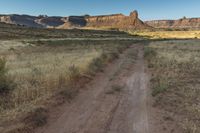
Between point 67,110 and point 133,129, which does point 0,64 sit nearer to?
point 67,110

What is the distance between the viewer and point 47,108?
921 centimetres

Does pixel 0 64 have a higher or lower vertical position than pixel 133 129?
higher

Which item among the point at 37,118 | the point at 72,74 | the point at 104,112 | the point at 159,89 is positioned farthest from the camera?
the point at 72,74

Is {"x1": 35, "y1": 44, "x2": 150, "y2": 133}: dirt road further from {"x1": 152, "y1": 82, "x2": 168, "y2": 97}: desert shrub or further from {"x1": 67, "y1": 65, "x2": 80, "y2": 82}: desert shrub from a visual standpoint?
{"x1": 67, "y1": 65, "x2": 80, "y2": 82}: desert shrub

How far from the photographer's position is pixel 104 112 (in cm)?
920

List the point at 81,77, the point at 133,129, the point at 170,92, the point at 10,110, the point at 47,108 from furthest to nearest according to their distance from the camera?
the point at 81,77
the point at 170,92
the point at 47,108
the point at 10,110
the point at 133,129

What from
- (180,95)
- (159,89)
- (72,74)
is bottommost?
(180,95)

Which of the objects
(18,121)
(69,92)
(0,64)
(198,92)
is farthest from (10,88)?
(198,92)

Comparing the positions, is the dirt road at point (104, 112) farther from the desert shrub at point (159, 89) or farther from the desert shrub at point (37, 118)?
the desert shrub at point (159, 89)

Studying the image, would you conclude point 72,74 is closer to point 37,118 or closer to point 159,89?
point 159,89

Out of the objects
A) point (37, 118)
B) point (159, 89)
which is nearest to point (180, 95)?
point (159, 89)

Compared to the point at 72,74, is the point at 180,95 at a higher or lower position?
lower

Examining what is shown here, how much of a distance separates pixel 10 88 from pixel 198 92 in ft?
26.1

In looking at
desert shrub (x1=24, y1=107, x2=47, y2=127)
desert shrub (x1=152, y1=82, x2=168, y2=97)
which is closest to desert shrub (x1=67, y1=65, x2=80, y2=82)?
desert shrub (x1=152, y1=82, x2=168, y2=97)
